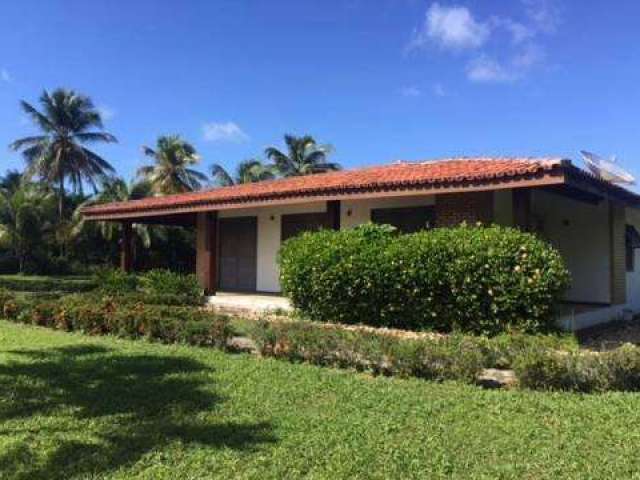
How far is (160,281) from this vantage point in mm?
16062

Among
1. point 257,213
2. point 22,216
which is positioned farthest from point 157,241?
point 257,213

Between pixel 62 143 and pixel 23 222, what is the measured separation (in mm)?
Answer: 6315

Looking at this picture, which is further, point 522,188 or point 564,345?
point 522,188

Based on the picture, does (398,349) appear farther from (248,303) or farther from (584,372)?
(248,303)

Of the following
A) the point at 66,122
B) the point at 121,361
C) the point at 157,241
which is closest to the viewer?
the point at 121,361

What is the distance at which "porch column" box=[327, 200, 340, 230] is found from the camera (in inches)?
530

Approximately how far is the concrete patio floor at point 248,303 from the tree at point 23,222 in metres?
22.1

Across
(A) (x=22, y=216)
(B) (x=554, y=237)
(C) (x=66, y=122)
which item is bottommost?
(B) (x=554, y=237)

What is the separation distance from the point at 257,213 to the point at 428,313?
8.50m

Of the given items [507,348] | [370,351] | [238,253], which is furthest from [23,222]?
Answer: [507,348]

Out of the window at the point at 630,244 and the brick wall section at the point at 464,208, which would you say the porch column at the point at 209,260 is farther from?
the window at the point at 630,244

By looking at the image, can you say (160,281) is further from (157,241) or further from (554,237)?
(157,241)

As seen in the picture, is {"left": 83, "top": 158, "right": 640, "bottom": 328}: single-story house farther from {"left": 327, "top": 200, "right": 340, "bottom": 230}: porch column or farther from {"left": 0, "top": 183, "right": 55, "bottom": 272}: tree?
{"left": 0, "top": 183, "right": 55, "bottom": 272}: tree

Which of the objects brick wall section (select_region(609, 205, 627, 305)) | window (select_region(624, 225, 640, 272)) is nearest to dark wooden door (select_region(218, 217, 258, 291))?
brick wall section (select_region(609, 205, 627, 305))
